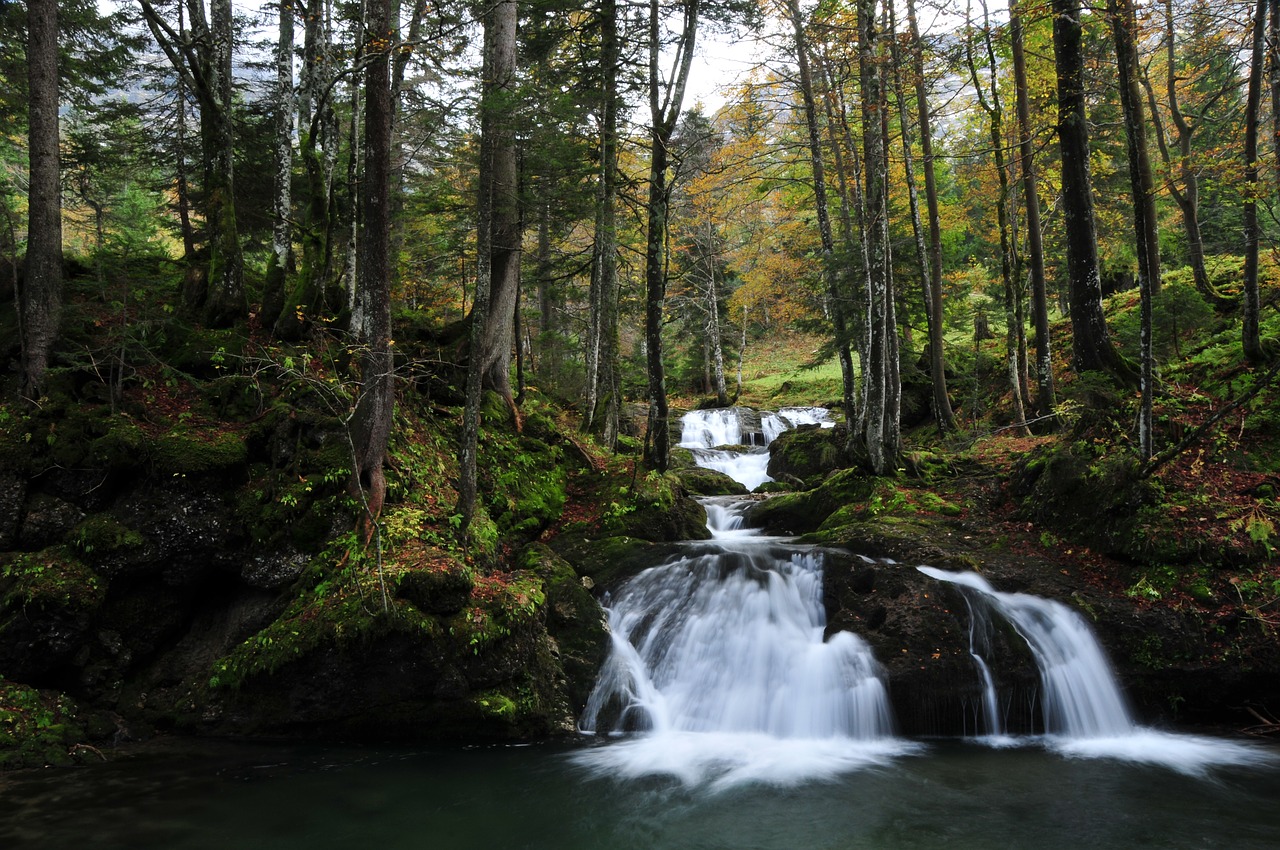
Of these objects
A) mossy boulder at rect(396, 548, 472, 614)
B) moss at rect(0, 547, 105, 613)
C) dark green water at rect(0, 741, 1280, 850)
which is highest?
moss at rect(0, 547, 105, 613)

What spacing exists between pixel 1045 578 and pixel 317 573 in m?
8.70

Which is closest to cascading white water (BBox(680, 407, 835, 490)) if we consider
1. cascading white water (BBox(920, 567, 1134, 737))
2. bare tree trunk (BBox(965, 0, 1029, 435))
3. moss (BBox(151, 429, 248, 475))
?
bare tree trunk (BBox(965, 0, 1029, 435))

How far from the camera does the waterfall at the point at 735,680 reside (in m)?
6.77

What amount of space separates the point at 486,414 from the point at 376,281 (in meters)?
3.80

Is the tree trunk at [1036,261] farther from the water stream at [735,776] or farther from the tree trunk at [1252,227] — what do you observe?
the water stream at [735,776]

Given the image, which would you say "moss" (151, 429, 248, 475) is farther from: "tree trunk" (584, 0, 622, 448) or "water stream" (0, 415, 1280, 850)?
"tree trunk" (584, 0, 622, 448)

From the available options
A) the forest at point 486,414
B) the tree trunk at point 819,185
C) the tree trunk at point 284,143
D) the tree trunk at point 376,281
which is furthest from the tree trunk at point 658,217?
the tree trunk at point 284,143

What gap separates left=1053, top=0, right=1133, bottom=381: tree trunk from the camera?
9.57 m

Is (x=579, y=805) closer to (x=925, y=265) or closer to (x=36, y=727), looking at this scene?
(x=36, y=727)

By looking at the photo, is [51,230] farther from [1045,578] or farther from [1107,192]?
[1107,192]

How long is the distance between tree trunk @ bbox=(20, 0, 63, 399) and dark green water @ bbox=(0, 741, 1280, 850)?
5.17 meters

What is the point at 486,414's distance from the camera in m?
10.9

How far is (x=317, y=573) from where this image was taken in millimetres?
7059

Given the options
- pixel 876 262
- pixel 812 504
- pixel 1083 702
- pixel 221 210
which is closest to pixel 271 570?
pixel 221 210
